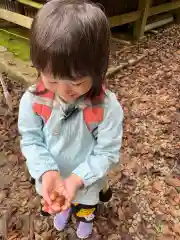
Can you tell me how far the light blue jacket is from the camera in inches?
57.4

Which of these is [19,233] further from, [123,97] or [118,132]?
[123,97]

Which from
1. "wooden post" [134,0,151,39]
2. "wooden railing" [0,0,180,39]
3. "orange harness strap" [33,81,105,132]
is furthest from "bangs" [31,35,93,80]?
"wooden post" [134,0,151,39]

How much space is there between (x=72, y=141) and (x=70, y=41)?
0.54 m

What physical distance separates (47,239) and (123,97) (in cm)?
171

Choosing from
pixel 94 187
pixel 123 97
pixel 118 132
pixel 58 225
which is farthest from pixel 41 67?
pixel 123 97

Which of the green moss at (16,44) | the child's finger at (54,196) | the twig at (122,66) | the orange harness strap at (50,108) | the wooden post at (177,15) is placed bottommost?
the twig at (122,66)

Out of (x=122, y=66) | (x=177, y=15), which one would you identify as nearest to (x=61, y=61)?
(x=122, y=66)

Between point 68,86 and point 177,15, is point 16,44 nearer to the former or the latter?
point 177,15

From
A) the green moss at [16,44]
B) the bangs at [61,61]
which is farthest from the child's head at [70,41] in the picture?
the green moss at [16,44]

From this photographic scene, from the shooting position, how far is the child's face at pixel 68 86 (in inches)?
49.4

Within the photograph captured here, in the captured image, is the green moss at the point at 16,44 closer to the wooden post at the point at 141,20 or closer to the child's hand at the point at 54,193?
the wooden post at the point at 141,20

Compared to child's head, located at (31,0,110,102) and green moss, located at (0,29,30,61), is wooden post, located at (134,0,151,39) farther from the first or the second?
child's head, located at (31,0,110,102)

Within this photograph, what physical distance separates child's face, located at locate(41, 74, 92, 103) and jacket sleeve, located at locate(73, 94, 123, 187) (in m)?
0.19

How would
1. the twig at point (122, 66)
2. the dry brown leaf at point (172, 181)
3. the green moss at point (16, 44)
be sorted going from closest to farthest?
the dry brown leaf at point (172, 181) < the twig at point (122, 66) < the green moss at point (16, 44)
